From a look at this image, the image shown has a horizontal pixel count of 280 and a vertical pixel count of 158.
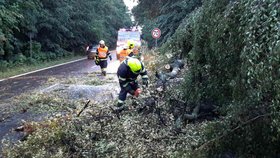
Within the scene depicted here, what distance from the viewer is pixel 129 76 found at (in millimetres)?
8336

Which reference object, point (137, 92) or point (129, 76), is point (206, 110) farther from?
point (129, 76)

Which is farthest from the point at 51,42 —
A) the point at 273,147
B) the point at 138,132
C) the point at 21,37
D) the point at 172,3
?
the point at 273,147

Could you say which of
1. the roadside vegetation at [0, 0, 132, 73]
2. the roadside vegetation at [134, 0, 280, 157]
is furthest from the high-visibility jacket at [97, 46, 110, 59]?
the roadside vegetation at [134, 0, 280, 157]

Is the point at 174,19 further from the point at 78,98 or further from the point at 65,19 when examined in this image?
the point at 65,19

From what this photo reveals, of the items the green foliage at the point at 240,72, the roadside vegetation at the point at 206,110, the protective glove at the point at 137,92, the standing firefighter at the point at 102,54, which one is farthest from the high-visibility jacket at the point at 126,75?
the standing firefighter at the point at 102,54

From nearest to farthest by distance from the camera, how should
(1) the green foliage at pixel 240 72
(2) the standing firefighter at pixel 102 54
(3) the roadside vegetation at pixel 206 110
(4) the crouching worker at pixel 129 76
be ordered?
(1) the green foliage at pixel 240 72 < (3) the roadside vegetation at pixel 206 110 < (4) the crouching worker at pixel 129 76 < (2) the standing firefighter at pixel 102 54

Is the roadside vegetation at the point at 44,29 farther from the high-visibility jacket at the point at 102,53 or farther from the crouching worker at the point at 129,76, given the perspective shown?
the crouching worker at the point at 129,76

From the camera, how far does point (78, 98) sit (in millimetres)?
10133

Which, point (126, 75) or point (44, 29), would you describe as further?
point (44, 29)

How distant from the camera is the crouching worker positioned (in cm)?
811

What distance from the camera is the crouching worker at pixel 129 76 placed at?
8.11 m

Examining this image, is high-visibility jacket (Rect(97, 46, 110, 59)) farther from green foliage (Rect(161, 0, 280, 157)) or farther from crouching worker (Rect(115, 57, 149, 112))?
green foliage (Rect(161, 0, 280, 157))

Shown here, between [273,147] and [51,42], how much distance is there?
2934cm

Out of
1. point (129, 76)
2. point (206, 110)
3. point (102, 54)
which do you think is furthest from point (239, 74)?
point (102, 54)
